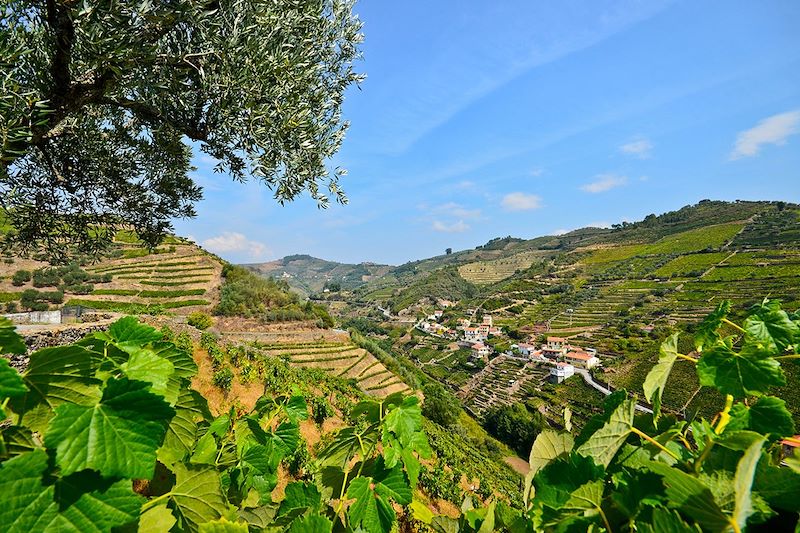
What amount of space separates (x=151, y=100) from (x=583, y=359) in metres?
69.4

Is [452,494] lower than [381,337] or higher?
higher

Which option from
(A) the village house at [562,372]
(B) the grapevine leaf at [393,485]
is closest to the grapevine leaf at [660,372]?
(B) the grapevine leaf at [393,485]

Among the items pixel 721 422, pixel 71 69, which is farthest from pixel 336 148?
pixel 721 422

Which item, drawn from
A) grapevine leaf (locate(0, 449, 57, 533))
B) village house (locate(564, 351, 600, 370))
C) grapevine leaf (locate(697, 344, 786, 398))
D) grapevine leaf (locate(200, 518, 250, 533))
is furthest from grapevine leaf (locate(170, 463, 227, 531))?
village house (locate(564, 351, 600, 370))

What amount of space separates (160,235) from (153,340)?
25.1 feet

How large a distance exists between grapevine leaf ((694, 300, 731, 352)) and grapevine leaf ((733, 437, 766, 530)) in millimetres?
575

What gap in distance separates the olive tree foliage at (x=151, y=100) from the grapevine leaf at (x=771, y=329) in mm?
5106

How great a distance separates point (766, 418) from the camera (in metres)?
0.80

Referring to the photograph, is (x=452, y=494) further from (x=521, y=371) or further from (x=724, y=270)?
(x=724, y=270)

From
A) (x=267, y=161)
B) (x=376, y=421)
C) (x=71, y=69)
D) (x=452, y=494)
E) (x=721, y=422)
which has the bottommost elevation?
(x=452, y=494)

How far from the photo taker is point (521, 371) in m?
70.5

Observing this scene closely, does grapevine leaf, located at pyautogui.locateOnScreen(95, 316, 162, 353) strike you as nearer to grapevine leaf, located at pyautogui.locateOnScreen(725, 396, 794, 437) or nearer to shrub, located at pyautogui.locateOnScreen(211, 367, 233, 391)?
grapevine leaf, located at pyautogui.locateOnScreen(725, 396, 794, 437)

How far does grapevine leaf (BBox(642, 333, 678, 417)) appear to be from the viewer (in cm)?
98

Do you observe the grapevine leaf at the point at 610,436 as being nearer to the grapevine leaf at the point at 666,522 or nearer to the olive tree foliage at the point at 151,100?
the grapevine leaf at the point at 666,522
